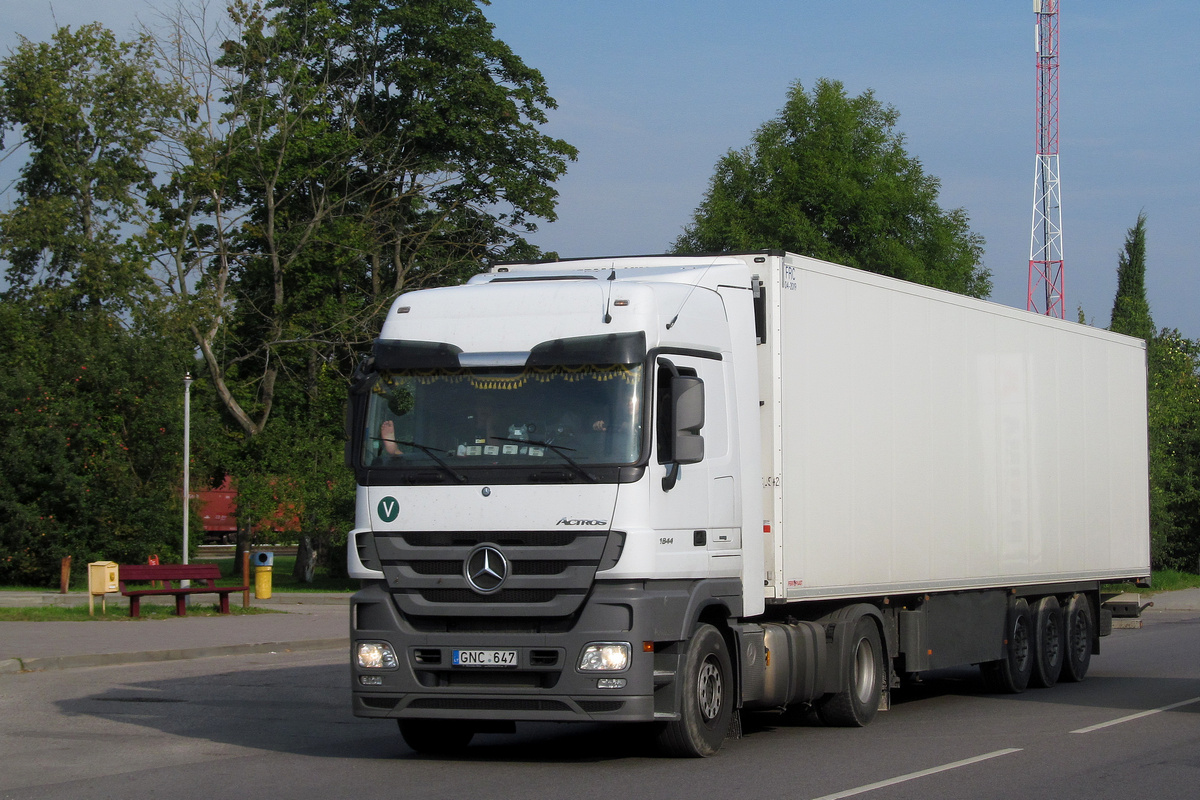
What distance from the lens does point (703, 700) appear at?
386 inches

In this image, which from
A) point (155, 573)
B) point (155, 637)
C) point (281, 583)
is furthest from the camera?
point (281, 583)

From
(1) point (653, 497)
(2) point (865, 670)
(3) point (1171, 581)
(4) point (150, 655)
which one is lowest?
(3) point (1171, 581)

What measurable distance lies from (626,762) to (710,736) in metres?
0.62

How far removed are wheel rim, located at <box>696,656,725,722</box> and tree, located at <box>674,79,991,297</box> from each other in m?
41.1

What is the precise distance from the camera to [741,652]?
33.7 feet

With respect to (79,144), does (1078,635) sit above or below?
below

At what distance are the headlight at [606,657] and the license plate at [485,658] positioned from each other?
48cm

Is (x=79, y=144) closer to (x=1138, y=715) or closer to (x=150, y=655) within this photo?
(x=150, y=655)

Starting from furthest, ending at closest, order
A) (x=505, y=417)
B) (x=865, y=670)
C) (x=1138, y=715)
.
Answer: (x=1138, y=715) < (x=865, y=670) < (x=505, y=417)

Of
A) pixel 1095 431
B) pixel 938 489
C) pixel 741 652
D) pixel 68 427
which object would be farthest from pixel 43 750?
pixel 68 427

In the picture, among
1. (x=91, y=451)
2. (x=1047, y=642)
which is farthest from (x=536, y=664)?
(x=91, y=451)

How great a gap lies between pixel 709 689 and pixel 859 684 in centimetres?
260

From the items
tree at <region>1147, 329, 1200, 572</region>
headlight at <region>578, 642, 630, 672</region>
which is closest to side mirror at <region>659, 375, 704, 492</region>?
headlight at <region>578, 642, 630, 672</region>

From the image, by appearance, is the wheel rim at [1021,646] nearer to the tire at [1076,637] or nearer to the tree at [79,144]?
the tire at [1076,637]
